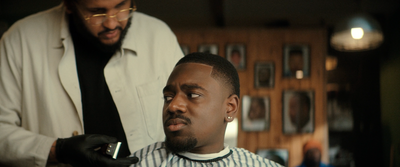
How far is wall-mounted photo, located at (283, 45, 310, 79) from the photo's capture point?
14.2 ft

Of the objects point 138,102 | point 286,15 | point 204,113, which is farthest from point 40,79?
point 286,15

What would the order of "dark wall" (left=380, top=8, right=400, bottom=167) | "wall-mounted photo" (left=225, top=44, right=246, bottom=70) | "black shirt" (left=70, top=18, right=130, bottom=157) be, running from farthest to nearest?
1. "wall-mounted photo" (left=225, top=44, right=246, bottom=70)
2. "dark wall" (left=380, top=8, right=400, bottom=167)
3. "black shirt" (left=70, top=18, right=130, bottom=157)

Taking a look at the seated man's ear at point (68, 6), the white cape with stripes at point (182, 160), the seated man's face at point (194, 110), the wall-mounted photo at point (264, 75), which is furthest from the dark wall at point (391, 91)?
the seated man's ear at point (68, 6)

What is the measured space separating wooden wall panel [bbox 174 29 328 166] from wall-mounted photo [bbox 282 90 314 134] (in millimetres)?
59

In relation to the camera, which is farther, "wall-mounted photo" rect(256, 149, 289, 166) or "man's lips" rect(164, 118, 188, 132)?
"wall-mounted photo" rect(256, 149, 289, 166)

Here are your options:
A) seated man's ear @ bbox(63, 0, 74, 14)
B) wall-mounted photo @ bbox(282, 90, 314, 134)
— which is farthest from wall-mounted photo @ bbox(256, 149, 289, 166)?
seated man's ear @ bbox(63, 0, 74, 14)

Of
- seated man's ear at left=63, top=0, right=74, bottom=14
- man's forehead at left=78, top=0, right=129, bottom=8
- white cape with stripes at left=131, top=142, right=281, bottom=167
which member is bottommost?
white cape with stripes at left=131, top=142, right=281, bottom=167

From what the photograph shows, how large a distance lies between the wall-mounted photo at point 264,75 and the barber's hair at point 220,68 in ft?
10.5

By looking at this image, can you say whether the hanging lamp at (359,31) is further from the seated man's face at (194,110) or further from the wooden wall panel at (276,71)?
the seated man's face at (194,110)

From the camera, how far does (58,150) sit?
1.16 metres

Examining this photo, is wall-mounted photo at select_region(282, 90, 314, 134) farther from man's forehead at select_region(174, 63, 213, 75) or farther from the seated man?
man's forehead at select_region(174, 63, 213, 75)

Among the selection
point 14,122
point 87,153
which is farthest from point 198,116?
point 14,122

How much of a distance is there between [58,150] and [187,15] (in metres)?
3.05

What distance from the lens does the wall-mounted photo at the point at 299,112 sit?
4.30 m
